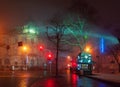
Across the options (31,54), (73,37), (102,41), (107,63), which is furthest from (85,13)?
(31,54)

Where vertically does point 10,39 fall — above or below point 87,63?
above

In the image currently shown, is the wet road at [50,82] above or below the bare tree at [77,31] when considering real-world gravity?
below

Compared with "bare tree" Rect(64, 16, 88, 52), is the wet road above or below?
below

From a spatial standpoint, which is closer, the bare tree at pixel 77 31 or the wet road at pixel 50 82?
the wet road at pixel 50 82

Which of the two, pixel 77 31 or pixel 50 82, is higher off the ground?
pixel 77 31

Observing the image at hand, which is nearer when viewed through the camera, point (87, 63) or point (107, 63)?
point (87, 63)

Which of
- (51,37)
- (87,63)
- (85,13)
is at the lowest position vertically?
(87,63)

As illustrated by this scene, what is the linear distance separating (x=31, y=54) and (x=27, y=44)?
4.61m

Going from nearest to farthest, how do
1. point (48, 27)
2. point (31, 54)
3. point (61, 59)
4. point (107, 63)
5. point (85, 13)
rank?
point (48, 27), point (85, 13), point (107, 63), point (31, 54), point (61, 59)

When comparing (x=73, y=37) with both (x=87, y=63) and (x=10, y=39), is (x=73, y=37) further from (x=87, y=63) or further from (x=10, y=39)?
(x=10, y=39)

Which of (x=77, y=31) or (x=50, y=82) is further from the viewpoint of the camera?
(x=77, y=31)

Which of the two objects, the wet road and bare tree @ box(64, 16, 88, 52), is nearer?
the wet road

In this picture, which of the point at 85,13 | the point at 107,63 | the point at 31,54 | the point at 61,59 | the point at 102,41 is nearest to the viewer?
the point at 85,13

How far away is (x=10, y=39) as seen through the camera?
392 feet
